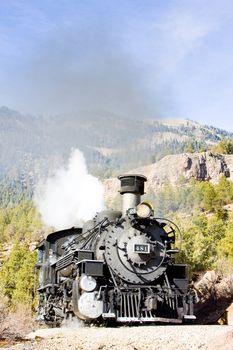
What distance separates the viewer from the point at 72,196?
81.5 feet

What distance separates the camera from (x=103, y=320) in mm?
16438

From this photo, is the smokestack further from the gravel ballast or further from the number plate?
the gravel ballast

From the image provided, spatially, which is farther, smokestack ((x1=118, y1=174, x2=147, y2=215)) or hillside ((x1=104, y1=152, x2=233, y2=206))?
hillside ((x1=104, y1=152, x2=233, y2=206))

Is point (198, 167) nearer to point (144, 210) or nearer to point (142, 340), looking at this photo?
point (144, 210)

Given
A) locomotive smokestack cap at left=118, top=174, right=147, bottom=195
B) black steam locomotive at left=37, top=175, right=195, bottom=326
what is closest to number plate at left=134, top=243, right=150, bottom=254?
black steam locomotive at left=37, top=175, right=195, bottom=326

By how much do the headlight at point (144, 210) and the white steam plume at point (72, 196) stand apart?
6944 millimetres

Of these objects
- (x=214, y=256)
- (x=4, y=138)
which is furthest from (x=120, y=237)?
(x=4, y=138)

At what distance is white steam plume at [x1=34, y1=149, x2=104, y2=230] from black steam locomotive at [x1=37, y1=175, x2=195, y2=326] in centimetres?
554

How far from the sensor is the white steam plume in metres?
25.0

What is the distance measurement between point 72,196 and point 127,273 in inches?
323

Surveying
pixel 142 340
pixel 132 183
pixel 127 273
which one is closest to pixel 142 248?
pixel 127 273

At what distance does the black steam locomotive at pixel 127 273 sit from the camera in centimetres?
1645

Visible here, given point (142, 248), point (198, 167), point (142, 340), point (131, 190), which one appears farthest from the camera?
point (198, 167)

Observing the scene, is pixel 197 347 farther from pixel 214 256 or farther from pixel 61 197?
pixel 214 256
